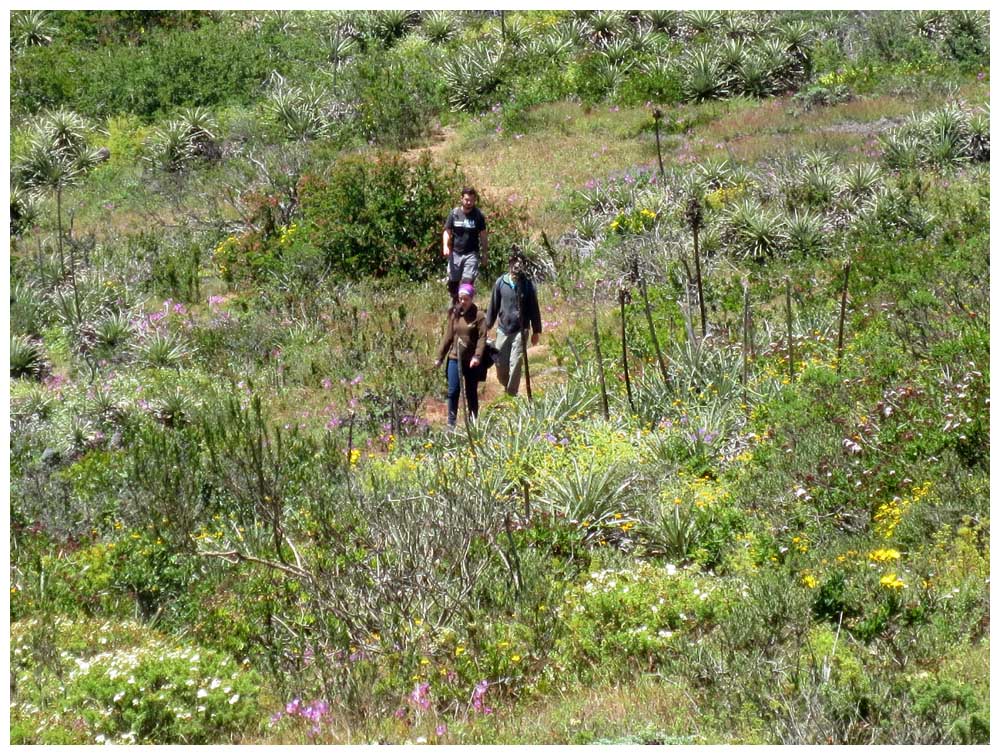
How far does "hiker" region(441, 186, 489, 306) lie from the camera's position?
42.1ft

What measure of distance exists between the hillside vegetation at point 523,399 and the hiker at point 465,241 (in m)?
1.06

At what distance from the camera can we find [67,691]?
576cm

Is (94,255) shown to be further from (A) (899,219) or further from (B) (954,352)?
(B) (954,352)

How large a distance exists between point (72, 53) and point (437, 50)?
8.12 meters

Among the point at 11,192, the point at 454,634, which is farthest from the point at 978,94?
the point at 454,634

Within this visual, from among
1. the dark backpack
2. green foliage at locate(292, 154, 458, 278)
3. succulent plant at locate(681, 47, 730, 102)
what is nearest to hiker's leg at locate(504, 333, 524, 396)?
the dark backpack

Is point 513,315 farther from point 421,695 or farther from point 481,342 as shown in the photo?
point 421,695

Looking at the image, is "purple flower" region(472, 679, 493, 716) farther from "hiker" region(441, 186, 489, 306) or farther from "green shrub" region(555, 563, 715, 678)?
"hiker" region(441, 186, 489, 306)

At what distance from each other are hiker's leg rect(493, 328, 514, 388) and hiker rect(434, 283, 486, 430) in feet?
0.76

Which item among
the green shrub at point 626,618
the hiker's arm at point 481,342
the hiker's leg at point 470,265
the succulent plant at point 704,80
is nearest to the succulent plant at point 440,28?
the succulent plant at point 704,80

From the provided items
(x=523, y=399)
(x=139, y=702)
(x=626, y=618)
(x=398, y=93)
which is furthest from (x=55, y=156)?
(x=626, y=618)

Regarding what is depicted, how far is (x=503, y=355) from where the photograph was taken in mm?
10781

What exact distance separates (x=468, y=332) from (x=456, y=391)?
0.52 metres

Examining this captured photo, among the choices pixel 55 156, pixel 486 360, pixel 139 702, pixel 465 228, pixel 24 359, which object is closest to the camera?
pixel 139 702
